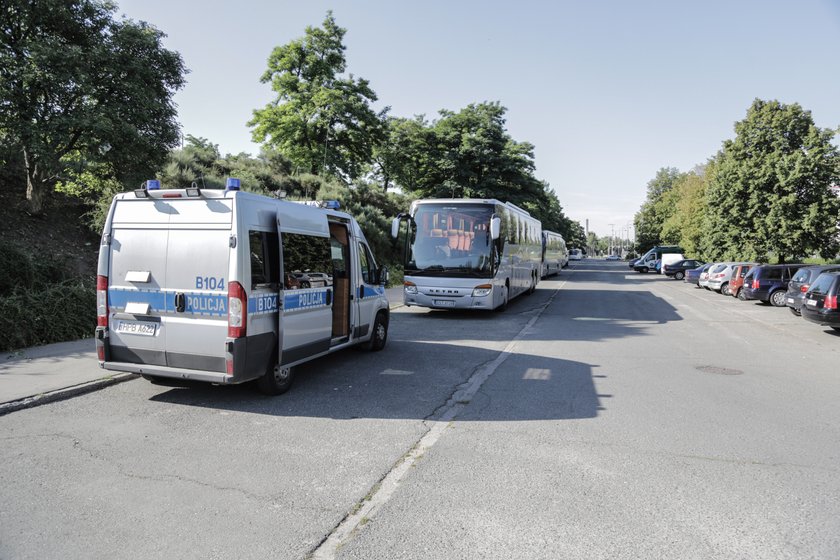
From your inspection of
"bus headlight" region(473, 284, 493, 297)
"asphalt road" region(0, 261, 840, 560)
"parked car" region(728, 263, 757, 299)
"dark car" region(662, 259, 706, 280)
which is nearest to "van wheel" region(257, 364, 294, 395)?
"asphalt road" region(0, 261, 840, 560)

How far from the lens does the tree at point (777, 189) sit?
32.6 meters

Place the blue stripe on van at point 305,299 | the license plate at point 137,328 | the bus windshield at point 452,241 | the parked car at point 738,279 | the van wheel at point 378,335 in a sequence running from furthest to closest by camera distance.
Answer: the parked car at point 738,279, the bus windshield at point 452,241, the van wheel at point 378,335, the blue stripe on van at point 305,299, the license plate at point 137,328

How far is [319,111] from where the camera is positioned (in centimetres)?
3441

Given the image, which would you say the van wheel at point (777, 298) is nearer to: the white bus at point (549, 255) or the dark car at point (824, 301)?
the dark car at point (824, 301)

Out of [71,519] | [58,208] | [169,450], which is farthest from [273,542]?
[58,208]

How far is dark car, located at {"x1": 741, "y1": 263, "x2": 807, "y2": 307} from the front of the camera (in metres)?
20.7

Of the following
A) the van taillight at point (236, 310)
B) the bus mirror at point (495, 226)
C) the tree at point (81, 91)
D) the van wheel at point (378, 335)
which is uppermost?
the tree at point (81, 91)

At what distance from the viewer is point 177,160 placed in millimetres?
19188

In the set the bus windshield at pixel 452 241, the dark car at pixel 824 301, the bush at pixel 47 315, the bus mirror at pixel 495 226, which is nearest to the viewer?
the bush at pixel 47 315

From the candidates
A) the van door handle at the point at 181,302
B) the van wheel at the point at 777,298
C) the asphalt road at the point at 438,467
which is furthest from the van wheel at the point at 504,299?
the van wheel at the point at 777,298

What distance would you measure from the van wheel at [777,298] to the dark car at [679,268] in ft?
69.5

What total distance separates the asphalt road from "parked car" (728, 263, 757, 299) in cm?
1721

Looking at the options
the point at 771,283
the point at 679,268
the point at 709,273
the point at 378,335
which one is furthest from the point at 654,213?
the point at 378,335

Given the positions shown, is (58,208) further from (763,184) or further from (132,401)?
(763,184)
